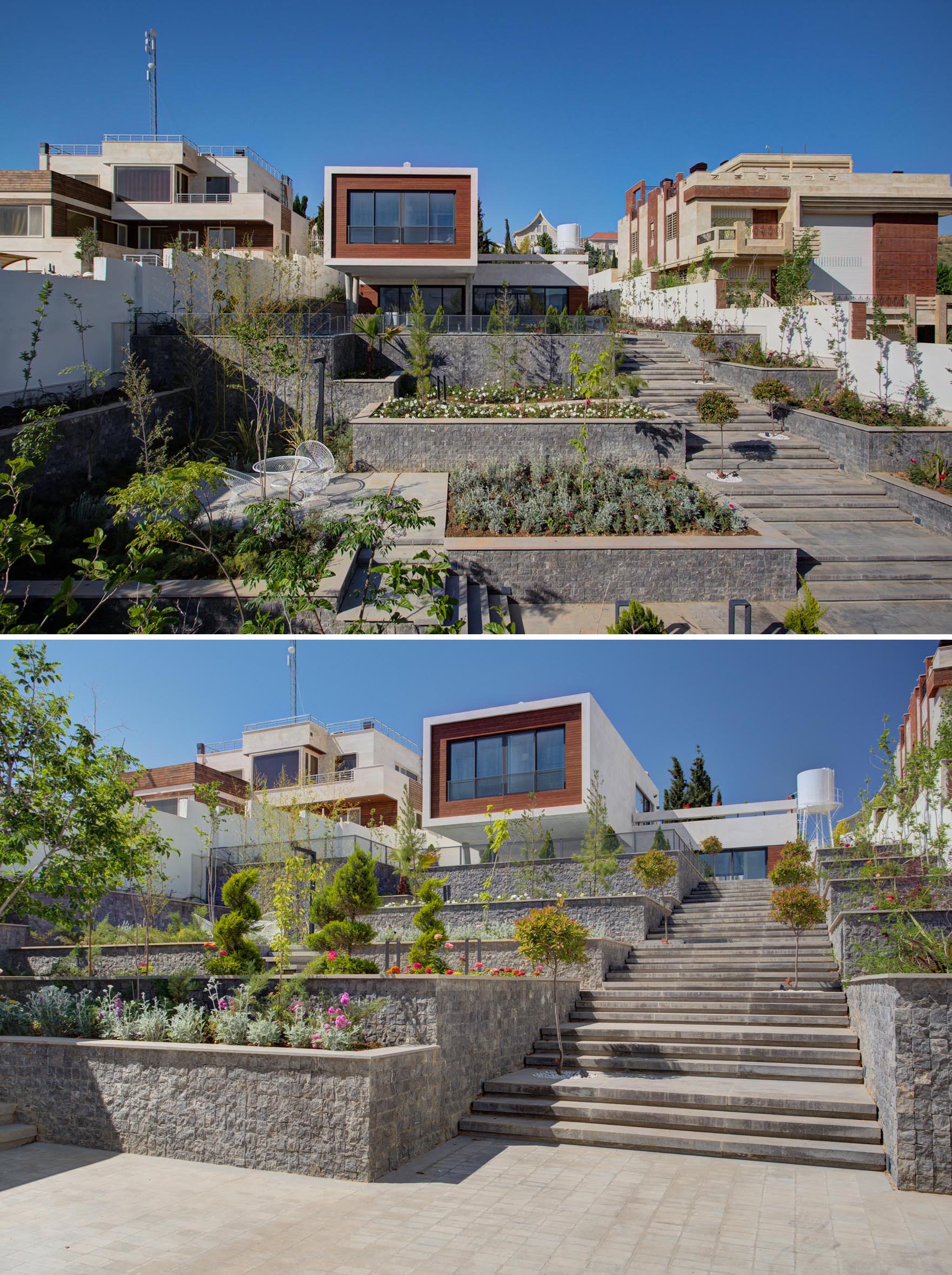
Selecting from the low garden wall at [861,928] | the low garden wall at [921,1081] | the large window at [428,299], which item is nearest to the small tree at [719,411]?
the low garden wall at [861,928]

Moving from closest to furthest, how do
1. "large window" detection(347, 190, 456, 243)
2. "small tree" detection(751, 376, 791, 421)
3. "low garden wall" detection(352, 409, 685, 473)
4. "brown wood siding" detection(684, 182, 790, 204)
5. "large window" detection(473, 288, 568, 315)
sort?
"low garden wall" detection(352, 409, 685, 473)
"small tree" detection(751, 376, 791, 421)
"large window" detection(347, 190, 456, 243)
"large window" detection(473, 288, 568, 315)
"brown wood siding" detection(684, 182, 790, 204)

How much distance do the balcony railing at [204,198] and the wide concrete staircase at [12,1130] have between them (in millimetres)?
33569

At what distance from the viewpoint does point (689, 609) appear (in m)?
11.5

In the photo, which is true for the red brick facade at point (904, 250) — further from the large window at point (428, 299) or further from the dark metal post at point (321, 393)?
the dark metal post at point (321, 393)

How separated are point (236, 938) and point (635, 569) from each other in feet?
22.7

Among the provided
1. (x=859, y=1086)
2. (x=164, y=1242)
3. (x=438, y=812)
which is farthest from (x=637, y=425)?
(x=164, y=1242)

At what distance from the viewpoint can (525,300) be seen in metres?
28.5

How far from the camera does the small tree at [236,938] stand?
7.65 meters

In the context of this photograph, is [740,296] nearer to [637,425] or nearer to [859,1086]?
[637,425]

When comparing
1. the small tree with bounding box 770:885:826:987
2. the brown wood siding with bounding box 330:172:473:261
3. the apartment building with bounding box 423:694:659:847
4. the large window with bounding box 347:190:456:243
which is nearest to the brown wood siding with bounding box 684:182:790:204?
the brown wood siding with bounding box 330:172:473:261

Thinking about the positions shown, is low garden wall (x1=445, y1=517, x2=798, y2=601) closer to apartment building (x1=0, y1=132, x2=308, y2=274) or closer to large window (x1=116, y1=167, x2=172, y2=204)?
apartment building (x1=0, y1=132, x2=308, y2=274)

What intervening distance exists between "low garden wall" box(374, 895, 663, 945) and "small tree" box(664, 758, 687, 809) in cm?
1804

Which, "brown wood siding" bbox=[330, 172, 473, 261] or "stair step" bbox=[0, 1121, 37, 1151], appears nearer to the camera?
"stair step" bbox=[0, 1121, 37, 1151]

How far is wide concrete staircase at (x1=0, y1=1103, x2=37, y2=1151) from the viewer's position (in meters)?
6.50
